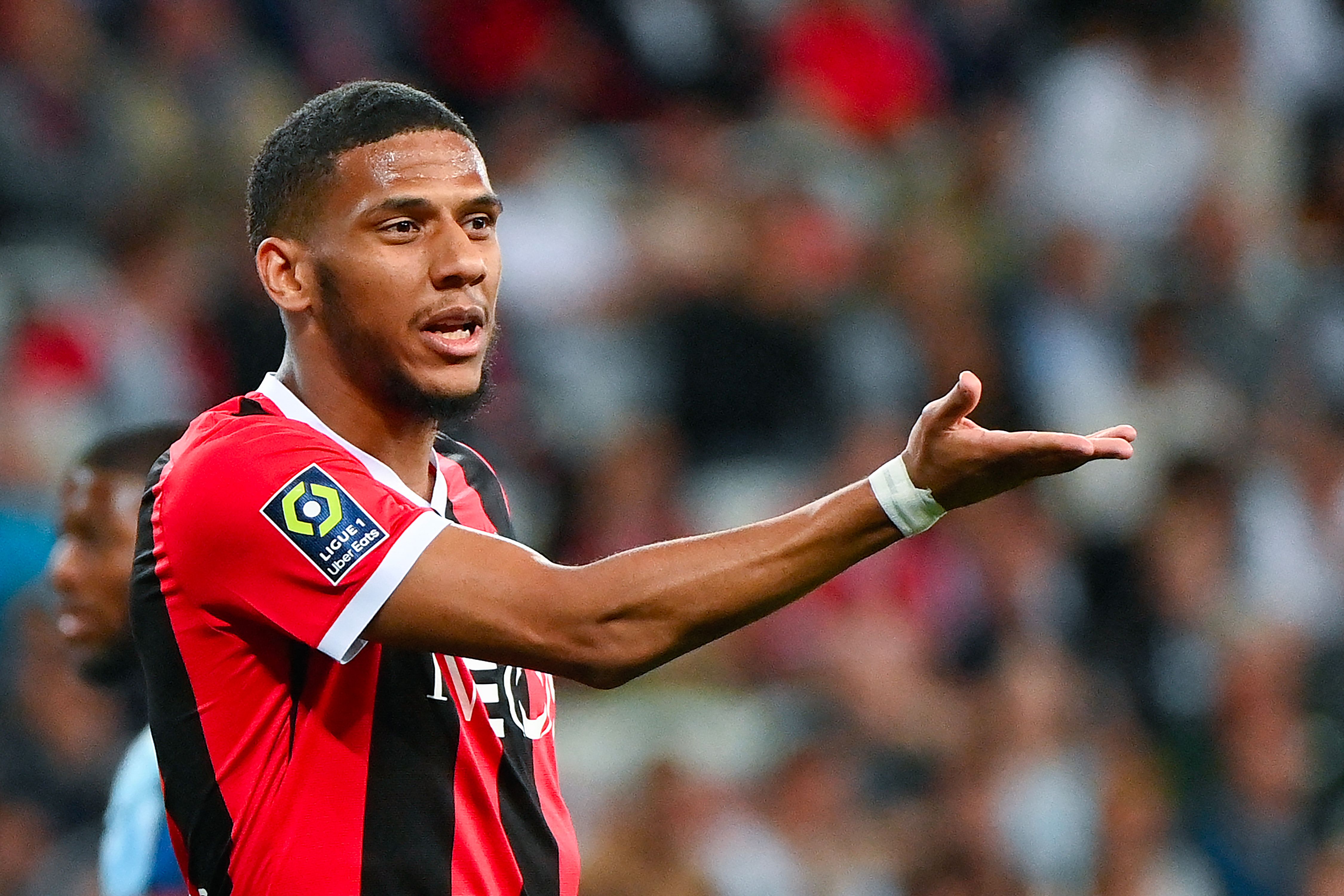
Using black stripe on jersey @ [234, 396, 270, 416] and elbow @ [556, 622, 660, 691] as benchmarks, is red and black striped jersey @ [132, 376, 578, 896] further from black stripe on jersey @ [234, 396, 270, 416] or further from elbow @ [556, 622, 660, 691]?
elbow @ [556, 622, 660, 691]

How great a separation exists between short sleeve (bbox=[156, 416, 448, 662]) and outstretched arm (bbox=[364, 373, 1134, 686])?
0.05 meters

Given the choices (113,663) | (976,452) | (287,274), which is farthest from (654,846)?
(976,452)

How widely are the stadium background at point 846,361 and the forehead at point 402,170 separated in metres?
3.54

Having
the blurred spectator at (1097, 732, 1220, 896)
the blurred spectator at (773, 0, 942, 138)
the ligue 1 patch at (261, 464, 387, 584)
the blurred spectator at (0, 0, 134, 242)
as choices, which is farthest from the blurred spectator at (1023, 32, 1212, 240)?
the ligue 1 patch at (261, 464, 387, 584)

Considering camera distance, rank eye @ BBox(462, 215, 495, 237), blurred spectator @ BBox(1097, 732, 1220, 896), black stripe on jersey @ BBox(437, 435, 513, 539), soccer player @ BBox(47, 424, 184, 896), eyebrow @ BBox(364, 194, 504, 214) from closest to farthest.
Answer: eyebrow @ BBox(364, 194, 504, 214) < eye @ BBox(462, 215, 495, 237) < black stripe on jersey @ BBox(437, 435, 513, 539) < soccer player @ BBox(47, 424, 184, 896) < blurred spectator @ BBox(1097, 732, 1220, 896)

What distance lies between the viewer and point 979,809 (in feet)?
20.7

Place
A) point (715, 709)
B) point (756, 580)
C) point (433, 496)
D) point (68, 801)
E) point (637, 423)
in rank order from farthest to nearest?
point (637, 423)
point (715, 709)
point (68, 801)
point (433, 496)
point (756, 580)

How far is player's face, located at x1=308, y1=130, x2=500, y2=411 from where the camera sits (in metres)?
2.89

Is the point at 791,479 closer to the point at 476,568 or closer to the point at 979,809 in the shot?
the point at 979,809

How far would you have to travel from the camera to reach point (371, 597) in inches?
103

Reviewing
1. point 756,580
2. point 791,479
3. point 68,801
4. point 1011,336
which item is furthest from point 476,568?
point 1011,336

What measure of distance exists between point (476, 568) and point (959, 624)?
15.2 feet

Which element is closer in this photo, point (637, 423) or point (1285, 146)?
point (637, 423)

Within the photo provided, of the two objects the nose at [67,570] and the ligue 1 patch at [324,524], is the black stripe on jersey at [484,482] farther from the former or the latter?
the nose at [67,570]
